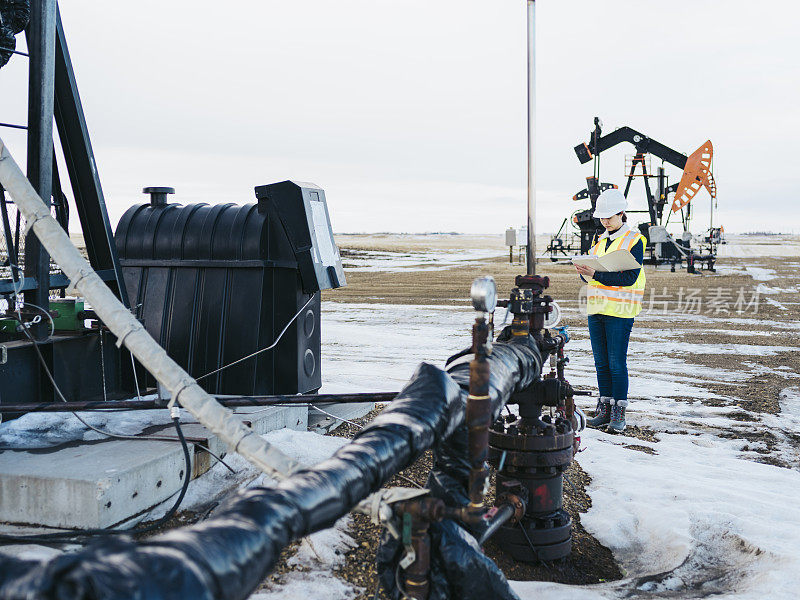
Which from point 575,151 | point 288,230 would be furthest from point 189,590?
point 575,151

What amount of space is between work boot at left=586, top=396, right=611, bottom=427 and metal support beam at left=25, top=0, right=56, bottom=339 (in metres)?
4.69

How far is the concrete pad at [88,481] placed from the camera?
364 centimetres

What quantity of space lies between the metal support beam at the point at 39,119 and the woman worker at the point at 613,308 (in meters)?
4.48

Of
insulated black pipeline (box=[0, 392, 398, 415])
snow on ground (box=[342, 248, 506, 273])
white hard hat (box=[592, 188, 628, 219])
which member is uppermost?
white hard hat (box=[592, 188, 628, 219])

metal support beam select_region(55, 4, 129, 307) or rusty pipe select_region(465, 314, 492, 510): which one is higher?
metal support beam select_region(55, 4, 129, 307)

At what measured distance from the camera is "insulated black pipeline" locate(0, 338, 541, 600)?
3.51 feet

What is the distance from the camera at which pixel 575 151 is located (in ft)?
79.7

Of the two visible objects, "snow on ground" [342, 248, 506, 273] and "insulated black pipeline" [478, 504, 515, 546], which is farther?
"snow on ground" [342, 248, 506, 273]

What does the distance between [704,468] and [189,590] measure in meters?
4.87

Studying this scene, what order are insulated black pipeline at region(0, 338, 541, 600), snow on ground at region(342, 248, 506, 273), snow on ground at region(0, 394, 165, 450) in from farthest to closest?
snow on ground at region(342, 248, 506, 273) < snow on ground at region(0, 394, 165, 450) < insulated black pipeline at region(0, 338, 541, 600)

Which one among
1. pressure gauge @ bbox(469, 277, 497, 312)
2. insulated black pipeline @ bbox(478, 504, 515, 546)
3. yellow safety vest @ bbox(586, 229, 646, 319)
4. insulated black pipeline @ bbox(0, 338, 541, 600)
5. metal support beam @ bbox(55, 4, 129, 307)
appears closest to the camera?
insulated black pipeline @ bbox(0, 338, 541, 600)

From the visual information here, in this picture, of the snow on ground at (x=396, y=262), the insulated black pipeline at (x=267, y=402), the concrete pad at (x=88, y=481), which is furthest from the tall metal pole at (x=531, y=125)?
the snow on ground at (x=396, y=262)

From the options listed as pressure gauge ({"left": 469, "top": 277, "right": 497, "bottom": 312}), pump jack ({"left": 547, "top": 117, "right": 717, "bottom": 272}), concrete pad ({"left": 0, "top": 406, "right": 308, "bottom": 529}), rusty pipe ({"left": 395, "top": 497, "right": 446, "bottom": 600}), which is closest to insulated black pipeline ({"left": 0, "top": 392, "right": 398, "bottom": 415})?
concrete pad ({"left": 0, "top": 406, "right": 308, "bottom": 529})

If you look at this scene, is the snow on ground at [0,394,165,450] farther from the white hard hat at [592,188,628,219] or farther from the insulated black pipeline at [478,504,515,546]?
the white hard hat at [592,188,628,219]
